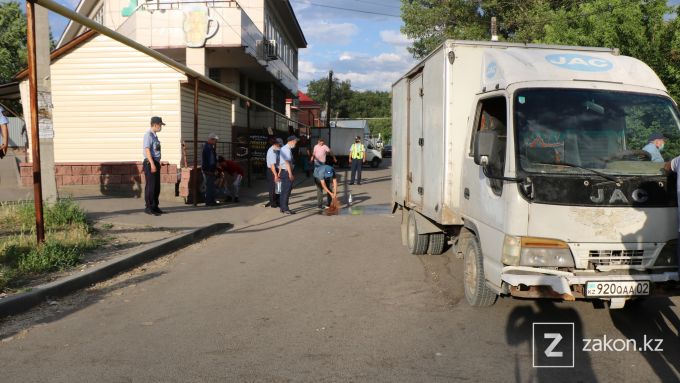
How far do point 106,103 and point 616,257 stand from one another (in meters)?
13.8

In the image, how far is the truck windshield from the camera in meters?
4.93

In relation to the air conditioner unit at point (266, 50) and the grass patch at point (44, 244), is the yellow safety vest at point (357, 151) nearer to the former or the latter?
the air conditioner unit at point (266, 50)

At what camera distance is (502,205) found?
4848 mm

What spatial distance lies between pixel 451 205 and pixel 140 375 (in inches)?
142

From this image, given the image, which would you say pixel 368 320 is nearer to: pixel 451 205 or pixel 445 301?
pixel 445 301

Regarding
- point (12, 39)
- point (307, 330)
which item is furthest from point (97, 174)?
point (12, 39)

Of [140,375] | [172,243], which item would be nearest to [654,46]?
[172,243]

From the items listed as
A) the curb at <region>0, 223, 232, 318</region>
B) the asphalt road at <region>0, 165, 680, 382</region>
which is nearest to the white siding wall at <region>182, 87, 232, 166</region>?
the curb at <region>0, 223, 232, 318</region>

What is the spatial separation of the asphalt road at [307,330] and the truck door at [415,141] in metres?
1.04

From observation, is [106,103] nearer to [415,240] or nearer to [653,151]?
[415,240]

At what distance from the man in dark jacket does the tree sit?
114 ft

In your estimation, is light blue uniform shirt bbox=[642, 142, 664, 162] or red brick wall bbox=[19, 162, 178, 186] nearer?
light blue uniform shirt bbox=[642, 142, 664, 162]

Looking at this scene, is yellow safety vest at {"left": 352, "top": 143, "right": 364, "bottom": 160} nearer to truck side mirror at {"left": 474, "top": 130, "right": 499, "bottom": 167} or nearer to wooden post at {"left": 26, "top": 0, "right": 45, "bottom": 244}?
wooden post at {"left": 26, "top": 0, "right": 45, "bottom": 244}

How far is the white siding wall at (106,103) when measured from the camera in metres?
15.0
